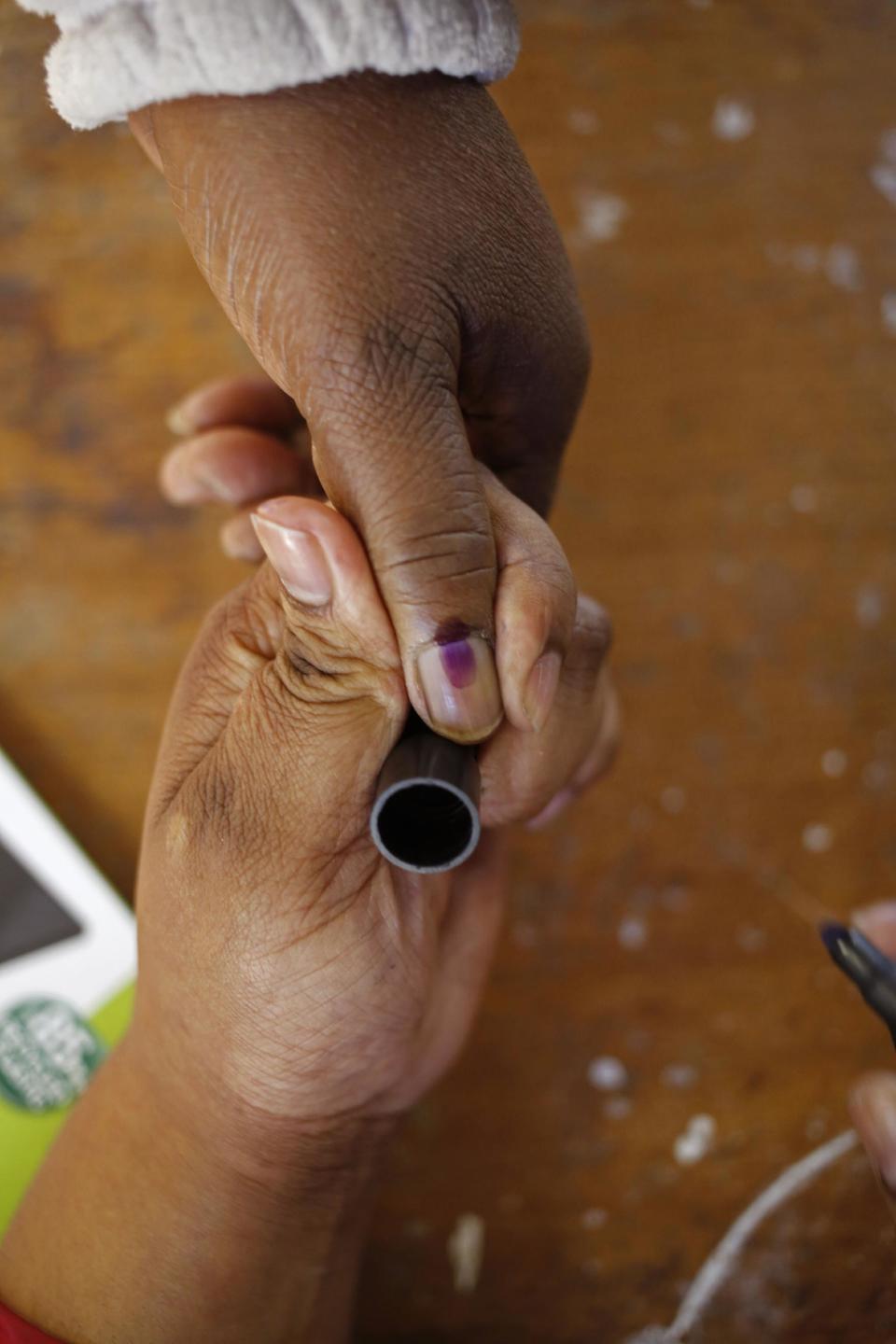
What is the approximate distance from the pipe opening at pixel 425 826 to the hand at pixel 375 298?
0.03m

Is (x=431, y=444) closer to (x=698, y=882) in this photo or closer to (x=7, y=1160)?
(x=698, y=882)

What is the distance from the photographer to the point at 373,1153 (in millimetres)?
565

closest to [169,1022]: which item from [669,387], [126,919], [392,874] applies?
[392,874]

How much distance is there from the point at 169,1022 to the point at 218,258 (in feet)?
1.19

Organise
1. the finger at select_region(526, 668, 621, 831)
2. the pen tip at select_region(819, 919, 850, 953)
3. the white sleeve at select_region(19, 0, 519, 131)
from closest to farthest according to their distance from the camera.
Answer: the white sleeve at select_region(19, 0, 519, 131) < the pen tip at select_region(819, 919, 850, 953) < the finger at select_region(526, 668, 621, 831)

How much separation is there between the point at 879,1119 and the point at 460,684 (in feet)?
0.89

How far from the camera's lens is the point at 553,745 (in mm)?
483

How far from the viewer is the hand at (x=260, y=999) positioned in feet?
1.37

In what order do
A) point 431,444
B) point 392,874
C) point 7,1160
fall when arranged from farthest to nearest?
point 7,1160 < point 392,874 < point 431,444

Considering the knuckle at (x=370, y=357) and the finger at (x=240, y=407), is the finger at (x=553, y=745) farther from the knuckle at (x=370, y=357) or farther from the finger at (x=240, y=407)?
the finger at (x=240, y=407)

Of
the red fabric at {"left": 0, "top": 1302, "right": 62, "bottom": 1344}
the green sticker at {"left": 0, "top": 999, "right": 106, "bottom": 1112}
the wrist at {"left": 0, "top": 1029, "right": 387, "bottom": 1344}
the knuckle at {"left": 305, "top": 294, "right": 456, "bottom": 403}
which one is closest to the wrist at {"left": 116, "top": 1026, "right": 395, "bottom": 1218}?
the wrist at {"left": 0, "top": 1029, "right": 387, "bottom": 1344}

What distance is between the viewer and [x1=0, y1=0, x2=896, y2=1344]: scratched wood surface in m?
0.70

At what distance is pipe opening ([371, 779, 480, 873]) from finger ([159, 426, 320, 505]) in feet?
1.05

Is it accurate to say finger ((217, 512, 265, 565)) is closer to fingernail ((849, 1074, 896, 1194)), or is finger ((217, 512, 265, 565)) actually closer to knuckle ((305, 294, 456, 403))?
knuckle ((305, 294, 456, 403))
